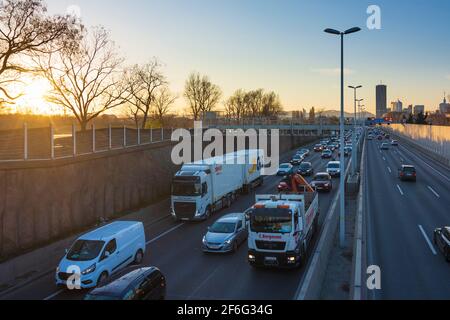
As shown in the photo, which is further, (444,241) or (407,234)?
(407,234)

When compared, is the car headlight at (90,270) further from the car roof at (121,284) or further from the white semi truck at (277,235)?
the white semi truck at (277,235)

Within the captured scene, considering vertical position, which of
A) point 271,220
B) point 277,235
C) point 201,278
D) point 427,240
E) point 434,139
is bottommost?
point 201,278

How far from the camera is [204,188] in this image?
26.5 m

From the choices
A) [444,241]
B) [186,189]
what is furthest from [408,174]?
[186,189]

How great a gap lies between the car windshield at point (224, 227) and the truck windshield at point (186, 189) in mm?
5665

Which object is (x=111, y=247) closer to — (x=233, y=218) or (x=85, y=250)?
(x=85, y=250)

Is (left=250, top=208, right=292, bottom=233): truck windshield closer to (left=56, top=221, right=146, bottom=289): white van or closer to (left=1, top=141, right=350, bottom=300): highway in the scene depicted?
(left=1, top=141, right=350, bottom=300): highway

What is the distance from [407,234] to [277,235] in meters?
9.59

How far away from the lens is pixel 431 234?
22219 mm

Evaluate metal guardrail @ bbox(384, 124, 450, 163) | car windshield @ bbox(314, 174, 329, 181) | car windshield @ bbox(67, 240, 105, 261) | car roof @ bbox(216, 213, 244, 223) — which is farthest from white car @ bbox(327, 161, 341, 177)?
car windshield @ bbox(67, 240, 105, 261)

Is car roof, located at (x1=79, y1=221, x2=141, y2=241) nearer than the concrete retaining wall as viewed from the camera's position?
Yes

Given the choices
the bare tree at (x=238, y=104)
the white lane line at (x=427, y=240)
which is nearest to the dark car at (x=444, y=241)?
the white lane line at (x=427, y=240)

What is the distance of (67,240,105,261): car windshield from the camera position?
1619 cm
